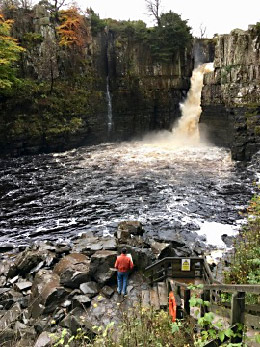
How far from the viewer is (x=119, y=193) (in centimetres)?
2097

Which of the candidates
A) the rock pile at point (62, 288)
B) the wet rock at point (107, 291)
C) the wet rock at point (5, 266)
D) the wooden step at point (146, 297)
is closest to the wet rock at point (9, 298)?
the rock pile at point (62, 288)

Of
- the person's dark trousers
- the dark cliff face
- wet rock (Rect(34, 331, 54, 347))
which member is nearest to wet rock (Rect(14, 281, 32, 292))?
wet rock (Rect(34, 331, 54, 347))

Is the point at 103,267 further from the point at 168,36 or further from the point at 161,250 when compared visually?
the point at 168,36

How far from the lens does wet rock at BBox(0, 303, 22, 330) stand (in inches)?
322

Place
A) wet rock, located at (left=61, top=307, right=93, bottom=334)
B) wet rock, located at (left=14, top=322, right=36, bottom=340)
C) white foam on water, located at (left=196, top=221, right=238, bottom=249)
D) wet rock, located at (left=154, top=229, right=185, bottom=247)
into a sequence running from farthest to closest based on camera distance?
white foam on water, located at (left=196, top=221, right=238, bottom=249)
wet rock, located at (left=154, top=229, right=185, bottom=247)
wet rock, located at (left=14, top=322, right=36, bottom=340)
wet rock, located at (left=61, top=307, right=93, bottom=334)

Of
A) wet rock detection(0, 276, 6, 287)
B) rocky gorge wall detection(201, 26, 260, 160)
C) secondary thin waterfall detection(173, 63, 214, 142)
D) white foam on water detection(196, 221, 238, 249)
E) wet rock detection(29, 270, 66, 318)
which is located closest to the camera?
wet rock detection(29, 270, 66, 318)

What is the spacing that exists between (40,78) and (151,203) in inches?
838

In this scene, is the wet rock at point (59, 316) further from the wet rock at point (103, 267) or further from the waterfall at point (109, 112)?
the waterfall at point (109, 112)

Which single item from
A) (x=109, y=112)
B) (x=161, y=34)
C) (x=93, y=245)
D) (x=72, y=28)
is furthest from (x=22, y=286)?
(x=161, y=34)

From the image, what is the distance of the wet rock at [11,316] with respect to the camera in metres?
8.19

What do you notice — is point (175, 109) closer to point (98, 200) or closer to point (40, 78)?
point (40, 78)

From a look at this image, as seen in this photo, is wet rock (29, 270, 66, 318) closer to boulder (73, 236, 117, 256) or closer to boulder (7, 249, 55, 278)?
boulder (7, 249, 55, 278)

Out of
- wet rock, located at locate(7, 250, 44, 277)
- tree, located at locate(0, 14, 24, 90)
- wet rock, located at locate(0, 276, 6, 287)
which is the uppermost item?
tree, located at locate(0, 14, 24, 90)

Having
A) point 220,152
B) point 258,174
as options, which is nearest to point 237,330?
point 258,174
